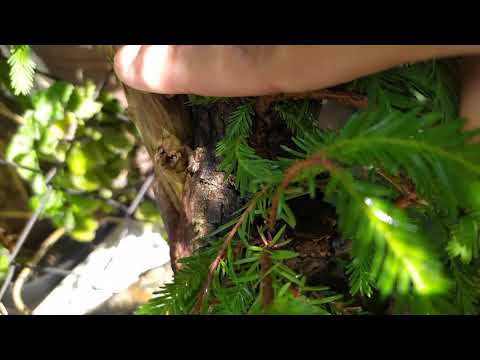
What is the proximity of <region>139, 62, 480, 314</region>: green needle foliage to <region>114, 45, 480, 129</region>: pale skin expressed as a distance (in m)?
0.04

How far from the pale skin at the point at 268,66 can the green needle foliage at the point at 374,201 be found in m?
0.04

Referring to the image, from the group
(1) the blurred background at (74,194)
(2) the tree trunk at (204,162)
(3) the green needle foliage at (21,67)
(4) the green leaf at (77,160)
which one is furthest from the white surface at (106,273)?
(3) the green needle foliage at (21,67)

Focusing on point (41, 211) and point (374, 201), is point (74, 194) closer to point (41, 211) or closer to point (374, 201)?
point (41, 211)

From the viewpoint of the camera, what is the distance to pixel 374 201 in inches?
11.7

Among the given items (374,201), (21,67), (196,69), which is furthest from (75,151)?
(374,201)

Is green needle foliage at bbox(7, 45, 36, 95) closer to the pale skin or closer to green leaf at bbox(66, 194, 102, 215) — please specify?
the pale skin

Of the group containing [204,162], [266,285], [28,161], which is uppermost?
[28,161]

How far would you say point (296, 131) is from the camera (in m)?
0.60

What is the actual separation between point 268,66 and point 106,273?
35.4 inches

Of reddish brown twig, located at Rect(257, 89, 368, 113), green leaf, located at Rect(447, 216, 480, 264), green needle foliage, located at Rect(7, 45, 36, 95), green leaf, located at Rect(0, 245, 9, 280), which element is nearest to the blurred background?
green leaf, located at Rect(0, 245, 9, 280)

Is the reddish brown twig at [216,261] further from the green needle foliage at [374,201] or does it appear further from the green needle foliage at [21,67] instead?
the green needle foliage at [21,67]

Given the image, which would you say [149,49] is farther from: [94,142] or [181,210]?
[94,142]

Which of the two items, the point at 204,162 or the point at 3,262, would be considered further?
the point at 3,262
